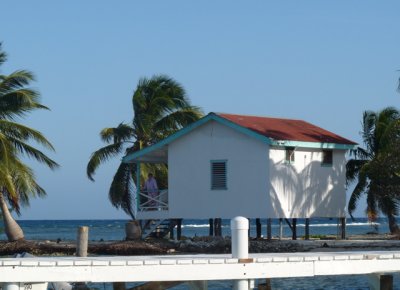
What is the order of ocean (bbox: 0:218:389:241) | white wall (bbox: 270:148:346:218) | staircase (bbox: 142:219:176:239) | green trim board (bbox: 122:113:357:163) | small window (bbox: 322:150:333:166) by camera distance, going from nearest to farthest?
green trim board (bbox: 122:113:357:163), white wall (bbox: 270:148:346:218), small window (bbox: 322:150:333:166), staircase (bbox: 142:219:176:239), ocean (bbox: 0:218:389:241)

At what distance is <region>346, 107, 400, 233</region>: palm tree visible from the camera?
36844 mm

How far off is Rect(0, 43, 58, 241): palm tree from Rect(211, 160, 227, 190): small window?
690 centimetres

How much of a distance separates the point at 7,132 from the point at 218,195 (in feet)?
30.4

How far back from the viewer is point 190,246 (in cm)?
3422

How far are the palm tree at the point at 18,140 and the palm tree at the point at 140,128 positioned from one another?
6.09 m

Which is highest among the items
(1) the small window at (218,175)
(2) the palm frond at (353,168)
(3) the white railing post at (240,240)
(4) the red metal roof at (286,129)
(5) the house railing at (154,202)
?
(4) the red metal roof at (286,129)

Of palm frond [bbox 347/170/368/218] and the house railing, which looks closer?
the house railing

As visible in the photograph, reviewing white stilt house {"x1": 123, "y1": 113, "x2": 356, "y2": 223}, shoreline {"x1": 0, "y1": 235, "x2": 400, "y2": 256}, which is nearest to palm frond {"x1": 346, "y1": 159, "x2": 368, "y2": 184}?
white stilt house {"x1": 123, "y1": 113, "x2": 356, "y2": 223}

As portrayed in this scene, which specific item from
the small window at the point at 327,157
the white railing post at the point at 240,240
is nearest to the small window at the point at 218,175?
the small window at the point at 327,157

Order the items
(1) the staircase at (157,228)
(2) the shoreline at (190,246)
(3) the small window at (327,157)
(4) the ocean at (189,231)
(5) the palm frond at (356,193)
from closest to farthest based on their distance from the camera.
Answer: (2) the shoreline at (190,246) < (3) the small window at (327,157) < (1) the staircase at (157,228) < (5) the palm frond at (356,193) < (4) the ocean at (189,231)

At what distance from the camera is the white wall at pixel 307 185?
35.8 meters

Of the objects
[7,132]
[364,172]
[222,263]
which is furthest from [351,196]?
Result: [222,263]

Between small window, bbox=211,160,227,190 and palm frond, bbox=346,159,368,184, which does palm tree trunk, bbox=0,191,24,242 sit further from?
palm frond, bbox=346,159,368,184

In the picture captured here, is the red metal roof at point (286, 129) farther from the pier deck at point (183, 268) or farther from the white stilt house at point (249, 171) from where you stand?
the pier deck at point (183, 268)
